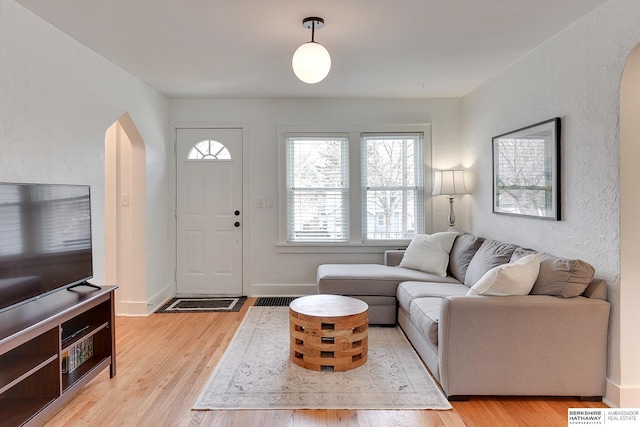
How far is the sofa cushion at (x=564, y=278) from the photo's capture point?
235 cm

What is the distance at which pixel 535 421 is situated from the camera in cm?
216

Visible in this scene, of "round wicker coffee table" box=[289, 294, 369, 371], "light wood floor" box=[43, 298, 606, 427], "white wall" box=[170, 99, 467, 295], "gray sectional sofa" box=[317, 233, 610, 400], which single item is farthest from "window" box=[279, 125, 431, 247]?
"gray sectional sofa" box=[317, 233, 610, 400]

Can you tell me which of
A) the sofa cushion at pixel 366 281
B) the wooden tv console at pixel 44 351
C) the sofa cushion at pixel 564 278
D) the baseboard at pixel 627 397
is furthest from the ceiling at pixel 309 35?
the baseboard at pixel 627 397

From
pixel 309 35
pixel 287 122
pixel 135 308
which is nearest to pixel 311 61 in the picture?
pixel 309 35

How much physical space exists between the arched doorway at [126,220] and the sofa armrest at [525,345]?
3.15 meters

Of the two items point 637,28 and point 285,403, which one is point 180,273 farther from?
point 637,28

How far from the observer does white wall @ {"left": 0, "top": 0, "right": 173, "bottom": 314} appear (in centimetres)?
230

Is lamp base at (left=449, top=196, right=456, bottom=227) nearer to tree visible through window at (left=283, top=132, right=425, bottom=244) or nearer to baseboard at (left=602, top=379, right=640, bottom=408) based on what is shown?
tree visible through window at (left=283, top=132, right=425, bottom=244)

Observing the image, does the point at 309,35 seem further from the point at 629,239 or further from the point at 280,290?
the point at 280,290

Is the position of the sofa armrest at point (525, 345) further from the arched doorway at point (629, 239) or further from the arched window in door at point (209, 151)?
the arched window in door at point (209, 151)

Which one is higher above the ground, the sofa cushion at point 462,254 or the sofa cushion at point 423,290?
the sofa cushion at point 462,254

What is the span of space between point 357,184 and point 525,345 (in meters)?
2.75

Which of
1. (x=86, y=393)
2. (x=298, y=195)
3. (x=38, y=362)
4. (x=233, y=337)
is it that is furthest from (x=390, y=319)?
(x=38, y=362)

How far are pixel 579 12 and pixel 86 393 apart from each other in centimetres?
391
